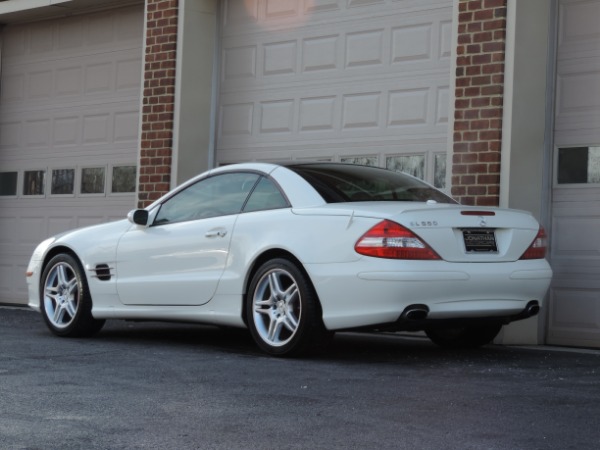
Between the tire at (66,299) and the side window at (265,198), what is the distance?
1835 millimetres

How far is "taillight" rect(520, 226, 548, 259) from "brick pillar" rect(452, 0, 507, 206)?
1.78 meters

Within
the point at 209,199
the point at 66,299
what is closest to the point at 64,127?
the point at 66,299

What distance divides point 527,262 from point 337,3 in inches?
182

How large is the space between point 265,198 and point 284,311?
92 cm

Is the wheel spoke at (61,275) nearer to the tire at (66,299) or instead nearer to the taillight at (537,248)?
the tire at (66,299)

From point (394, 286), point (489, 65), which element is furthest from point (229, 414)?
point (489, 65)

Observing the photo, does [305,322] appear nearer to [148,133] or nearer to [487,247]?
[487,247]

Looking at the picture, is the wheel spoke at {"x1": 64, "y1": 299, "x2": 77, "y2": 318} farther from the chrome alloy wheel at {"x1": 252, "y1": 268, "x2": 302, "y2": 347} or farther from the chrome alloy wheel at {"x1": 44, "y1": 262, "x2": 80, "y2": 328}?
the chrome alloy wheel at {"x1": 252, "y1": 268, "x2": 302, "y2": 347}

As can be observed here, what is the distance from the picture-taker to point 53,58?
14.9 meters

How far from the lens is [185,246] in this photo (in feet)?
28.5

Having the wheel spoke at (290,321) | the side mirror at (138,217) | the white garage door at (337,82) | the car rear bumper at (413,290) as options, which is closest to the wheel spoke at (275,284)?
the wheel spoke at (290,321)

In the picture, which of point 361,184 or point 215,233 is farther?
point 215,233

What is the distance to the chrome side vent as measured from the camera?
30.5 feet

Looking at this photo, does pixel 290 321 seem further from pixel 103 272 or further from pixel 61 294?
pixel 61 294
